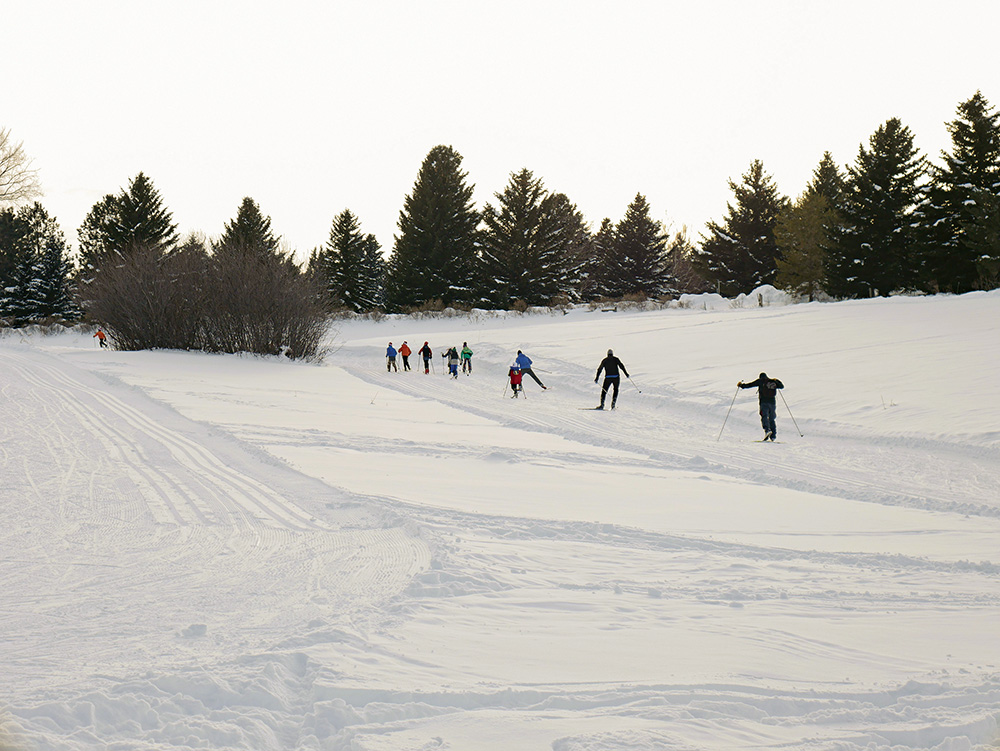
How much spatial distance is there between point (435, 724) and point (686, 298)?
4085cm

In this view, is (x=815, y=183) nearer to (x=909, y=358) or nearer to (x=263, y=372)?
(x=909, y=358)

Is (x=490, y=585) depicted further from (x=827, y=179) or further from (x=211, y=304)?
(x=827, y=179)

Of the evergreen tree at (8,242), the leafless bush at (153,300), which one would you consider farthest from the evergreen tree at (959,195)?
the evergreen tree at (8,242)

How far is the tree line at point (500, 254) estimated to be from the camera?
1160 inches

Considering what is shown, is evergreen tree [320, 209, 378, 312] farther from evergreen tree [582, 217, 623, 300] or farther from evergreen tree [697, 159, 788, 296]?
evergreen tree [697, 159, 788, 296]

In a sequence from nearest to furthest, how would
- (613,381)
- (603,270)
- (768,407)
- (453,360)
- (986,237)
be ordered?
1. (768,407)
2. (613,381)
3. (453,360)
4. (986,237)
5. (603,270)

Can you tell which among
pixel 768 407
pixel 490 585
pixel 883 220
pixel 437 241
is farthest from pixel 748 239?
pixel 490 585

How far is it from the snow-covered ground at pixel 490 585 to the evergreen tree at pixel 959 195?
24.5 metres

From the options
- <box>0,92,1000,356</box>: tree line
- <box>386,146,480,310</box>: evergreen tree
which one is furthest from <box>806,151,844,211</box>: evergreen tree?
<box>386,146,480,310</box>: evergreen tree

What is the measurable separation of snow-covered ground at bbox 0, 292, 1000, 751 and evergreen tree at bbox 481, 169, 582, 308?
3634 centimetres

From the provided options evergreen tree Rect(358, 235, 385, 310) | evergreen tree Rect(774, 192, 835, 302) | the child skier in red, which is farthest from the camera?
evergreen tree Rect(358, 235, 385, 310)

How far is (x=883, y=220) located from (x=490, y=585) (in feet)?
121

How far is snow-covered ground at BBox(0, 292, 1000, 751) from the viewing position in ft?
11.6

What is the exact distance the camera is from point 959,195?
34.6 m
